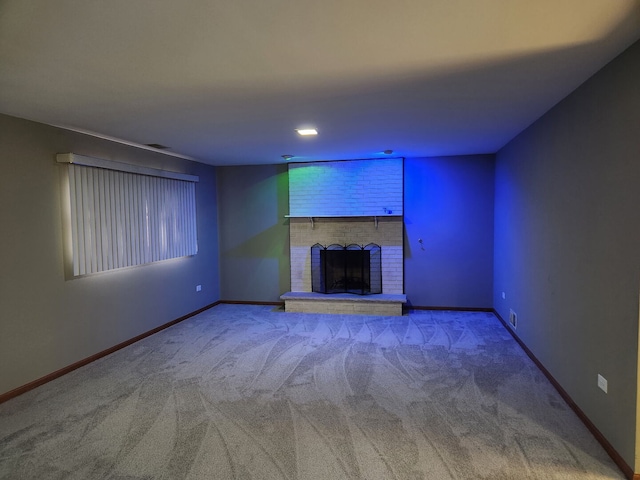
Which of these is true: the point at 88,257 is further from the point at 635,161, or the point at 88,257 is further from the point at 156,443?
the point at 635,161

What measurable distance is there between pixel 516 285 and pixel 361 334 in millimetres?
1953

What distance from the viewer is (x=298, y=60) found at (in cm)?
218

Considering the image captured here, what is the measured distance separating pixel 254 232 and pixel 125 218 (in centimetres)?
244

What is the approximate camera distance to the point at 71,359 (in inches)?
149

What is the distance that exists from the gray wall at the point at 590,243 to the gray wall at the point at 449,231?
1658 millimetres

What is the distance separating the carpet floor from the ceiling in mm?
2399

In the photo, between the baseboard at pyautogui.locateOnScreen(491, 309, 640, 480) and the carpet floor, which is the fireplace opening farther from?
the baseboard at pyautogui.locateOnScreen(491, 309, 640, 480)

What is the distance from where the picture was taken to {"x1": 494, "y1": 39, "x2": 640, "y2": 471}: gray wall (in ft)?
7.06

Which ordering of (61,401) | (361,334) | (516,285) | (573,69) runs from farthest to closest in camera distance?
(361,334)
(516,285)
(61,401)
(573,69)

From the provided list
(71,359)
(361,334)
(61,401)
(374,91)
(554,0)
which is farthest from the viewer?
(361,334)

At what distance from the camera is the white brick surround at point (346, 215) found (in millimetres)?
5992

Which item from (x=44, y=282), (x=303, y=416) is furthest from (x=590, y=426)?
(x=44, y=282)

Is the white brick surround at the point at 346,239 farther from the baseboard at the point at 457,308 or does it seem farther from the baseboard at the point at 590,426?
the baseboard at the point at 590,426

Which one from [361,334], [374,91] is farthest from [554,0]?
[361,334]
